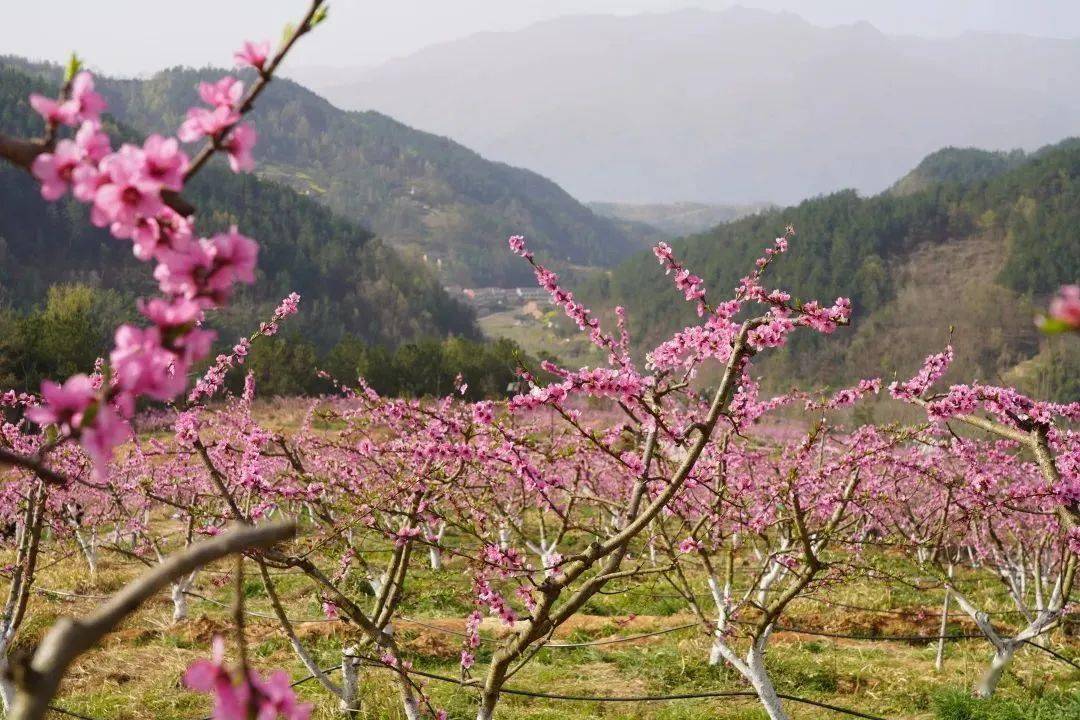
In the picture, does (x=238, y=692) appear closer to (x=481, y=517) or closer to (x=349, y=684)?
(x=481, y=517)

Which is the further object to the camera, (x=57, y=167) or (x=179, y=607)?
(x=179, y=607)

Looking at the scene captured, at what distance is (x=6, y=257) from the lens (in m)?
62.4

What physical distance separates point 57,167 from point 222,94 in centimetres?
33

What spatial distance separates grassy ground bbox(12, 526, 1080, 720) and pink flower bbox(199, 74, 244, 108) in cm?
490

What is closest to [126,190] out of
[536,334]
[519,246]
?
[519,246]

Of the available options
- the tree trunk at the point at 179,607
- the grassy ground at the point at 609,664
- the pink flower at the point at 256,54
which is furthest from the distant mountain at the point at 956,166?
the pink flower at the point at 256,54

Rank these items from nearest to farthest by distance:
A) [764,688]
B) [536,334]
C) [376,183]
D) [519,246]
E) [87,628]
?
[87,628]
[519,246]
[764,688]
[536,334]
[376,183]

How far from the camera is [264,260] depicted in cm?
7219

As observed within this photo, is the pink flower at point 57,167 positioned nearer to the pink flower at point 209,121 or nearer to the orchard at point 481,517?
the orchard at point 481,517

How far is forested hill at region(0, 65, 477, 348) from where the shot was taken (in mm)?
63875

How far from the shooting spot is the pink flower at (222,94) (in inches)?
55.8

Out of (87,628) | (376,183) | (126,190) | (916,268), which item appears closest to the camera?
(87,628)

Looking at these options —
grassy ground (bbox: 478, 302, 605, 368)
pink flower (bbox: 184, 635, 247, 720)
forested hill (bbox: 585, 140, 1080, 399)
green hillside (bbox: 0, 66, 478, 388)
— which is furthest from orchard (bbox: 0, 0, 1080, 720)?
forested hill (bbox: 585, 140, 1080, 399)

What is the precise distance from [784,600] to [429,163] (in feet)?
666
